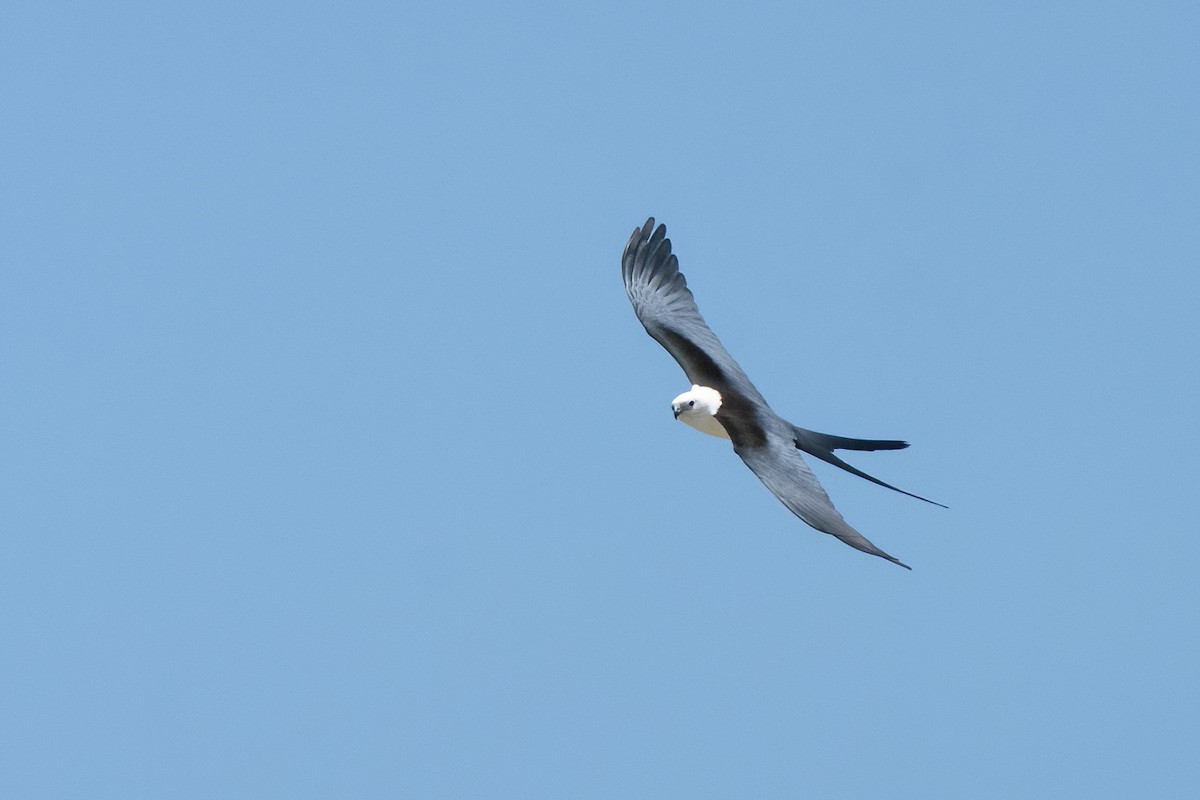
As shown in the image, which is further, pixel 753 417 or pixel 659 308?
pixel 659 308

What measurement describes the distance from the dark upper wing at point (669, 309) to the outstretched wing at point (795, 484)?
82.7 inches

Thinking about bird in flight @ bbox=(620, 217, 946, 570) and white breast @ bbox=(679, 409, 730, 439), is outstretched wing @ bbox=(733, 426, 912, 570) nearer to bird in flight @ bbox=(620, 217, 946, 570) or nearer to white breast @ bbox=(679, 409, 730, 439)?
bird in flight @ bbox=(620, 217, 946, 570)

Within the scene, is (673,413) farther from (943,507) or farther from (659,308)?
(943,507)

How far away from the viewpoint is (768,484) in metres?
16.3

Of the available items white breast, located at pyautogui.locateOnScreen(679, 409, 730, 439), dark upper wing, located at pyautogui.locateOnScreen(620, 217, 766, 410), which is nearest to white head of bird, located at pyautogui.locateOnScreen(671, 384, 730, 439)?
white breast, located at pyautogui.locateOnScreen(679, 409, 730, 439)

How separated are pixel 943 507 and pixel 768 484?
230cm

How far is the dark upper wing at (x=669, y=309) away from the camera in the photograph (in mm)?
20188

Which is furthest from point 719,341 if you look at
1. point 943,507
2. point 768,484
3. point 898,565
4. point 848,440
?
point 898,565

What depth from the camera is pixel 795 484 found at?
16.4 m

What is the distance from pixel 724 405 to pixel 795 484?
260cm

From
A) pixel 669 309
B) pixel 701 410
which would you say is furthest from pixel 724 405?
pixel 669 309

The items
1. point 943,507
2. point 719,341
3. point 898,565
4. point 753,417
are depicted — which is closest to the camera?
point 898,565

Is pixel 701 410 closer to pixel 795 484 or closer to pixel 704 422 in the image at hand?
pixel 704 422

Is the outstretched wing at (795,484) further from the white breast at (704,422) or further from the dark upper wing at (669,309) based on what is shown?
the dark upper wing at (669,309)
